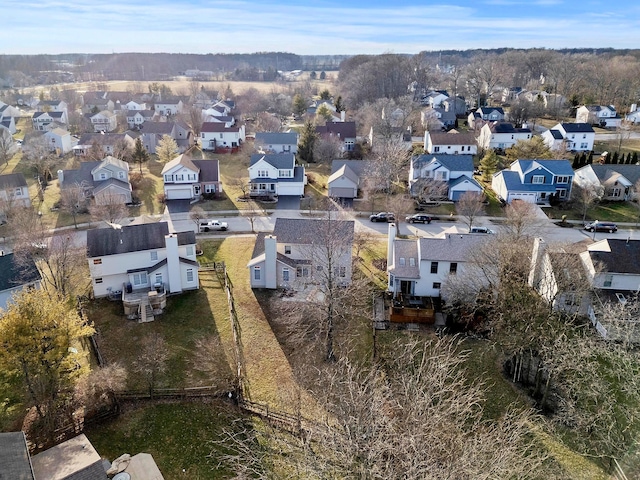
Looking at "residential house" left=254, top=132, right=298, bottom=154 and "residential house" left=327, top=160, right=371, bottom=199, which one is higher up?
"residential house" left=254, top=132, right=298, bottom=154

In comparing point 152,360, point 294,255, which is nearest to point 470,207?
point 294,255

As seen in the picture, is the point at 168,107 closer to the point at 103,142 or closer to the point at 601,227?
the point at 103,142

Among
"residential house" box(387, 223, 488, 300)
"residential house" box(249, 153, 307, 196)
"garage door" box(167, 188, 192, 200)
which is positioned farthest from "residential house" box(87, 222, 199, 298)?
"residential house" box(249, 153, 307, 196)

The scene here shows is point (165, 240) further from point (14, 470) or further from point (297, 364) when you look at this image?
point (14, 470)

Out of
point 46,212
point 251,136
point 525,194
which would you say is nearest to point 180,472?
point 46,212

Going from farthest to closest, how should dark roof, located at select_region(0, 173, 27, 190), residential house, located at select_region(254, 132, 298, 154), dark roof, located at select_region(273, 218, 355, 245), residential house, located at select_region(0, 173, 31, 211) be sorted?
residential house, located at select_region(254, 132, 298, 154) → dark roof, located at select_region(0, 173, 27, 190) → residential house, located at select_region(0, 173, 31, 211) → dark roof, located at select_region(273, 218, 355, 245)

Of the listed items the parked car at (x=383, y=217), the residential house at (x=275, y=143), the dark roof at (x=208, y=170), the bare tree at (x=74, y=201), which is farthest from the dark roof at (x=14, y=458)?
the residential house at (x=275, y=143)

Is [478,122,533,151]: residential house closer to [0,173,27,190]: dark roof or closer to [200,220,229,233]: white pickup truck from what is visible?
[200,220,229,233]: white pickup truck
